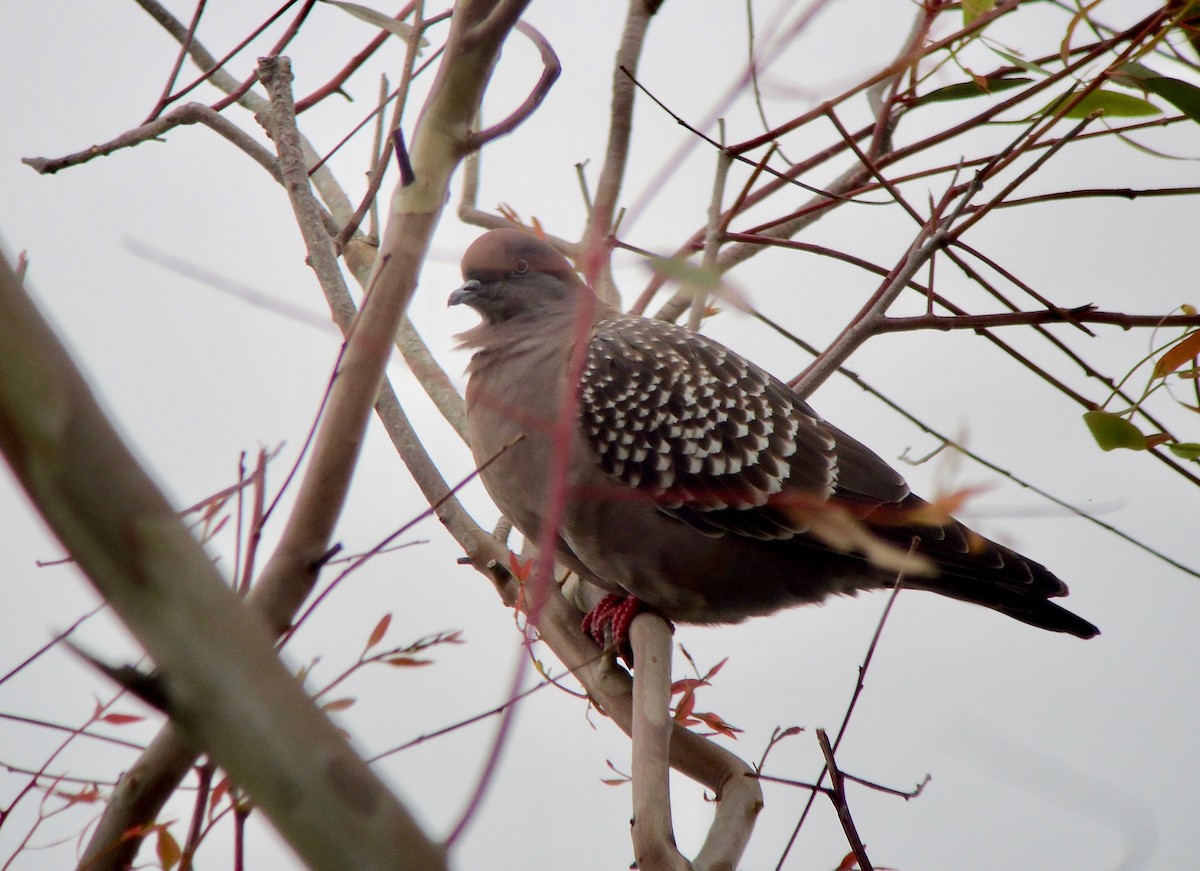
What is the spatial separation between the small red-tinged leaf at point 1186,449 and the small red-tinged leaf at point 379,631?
4.23 ft

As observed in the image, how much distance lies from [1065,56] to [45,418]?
1.77m

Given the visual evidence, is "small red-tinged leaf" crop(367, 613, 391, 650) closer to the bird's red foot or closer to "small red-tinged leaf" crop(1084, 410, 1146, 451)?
the bird's red foot

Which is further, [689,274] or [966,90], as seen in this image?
[966,90]

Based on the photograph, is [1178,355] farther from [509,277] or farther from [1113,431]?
[509,277]

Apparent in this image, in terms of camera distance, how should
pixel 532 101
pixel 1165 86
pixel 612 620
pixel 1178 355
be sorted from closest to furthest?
pixel 532 101, pixel 1178 355, pixel 1165 86, pixel 612 620

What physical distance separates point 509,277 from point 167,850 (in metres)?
1.77

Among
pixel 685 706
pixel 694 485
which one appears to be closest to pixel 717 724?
pixel 685 706

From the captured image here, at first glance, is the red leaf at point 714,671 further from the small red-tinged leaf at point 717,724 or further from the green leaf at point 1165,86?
the green leaf at point 1165,86

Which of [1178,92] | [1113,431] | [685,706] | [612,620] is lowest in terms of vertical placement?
[1113,431]

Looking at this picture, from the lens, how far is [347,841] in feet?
1.93

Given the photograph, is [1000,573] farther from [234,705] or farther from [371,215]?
[234,705]

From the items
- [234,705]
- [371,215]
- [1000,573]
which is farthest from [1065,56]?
[234,705]

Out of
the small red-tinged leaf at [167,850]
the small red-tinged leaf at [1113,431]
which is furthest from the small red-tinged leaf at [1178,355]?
the small red-tinged leaf at [167,850]

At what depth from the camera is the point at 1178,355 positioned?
1801mm
